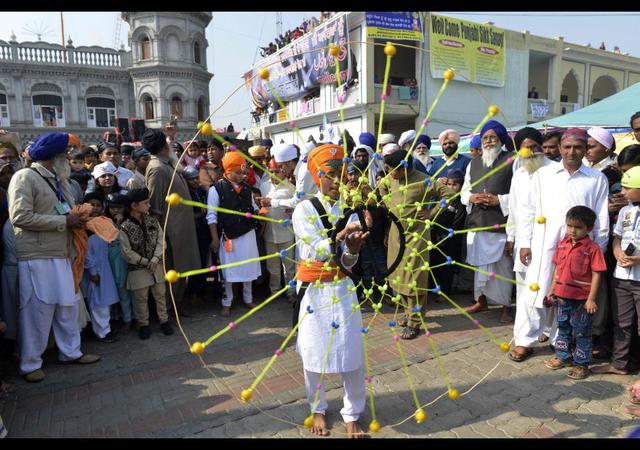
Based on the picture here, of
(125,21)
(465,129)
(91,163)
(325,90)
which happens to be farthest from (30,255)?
(125,21)

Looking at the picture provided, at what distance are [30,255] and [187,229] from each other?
1.80m

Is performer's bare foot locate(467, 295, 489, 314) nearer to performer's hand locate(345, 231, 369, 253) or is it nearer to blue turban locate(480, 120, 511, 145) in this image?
blue turban locate(480, 120, 511, 145)

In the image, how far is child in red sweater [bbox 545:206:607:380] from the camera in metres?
3.75

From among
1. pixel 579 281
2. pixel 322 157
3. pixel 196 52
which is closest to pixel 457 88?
pixel 579 281

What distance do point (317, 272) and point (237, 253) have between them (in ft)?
9.50

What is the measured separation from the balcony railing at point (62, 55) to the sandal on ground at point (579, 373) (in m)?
35.2

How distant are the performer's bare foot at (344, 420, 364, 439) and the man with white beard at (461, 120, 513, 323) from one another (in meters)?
2.96

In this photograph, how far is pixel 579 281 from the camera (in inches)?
150

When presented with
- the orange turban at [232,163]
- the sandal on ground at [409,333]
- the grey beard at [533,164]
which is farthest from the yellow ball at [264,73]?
the sandal on ground at [409,333]

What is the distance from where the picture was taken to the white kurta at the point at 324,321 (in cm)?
295

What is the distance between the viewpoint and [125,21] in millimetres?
32438

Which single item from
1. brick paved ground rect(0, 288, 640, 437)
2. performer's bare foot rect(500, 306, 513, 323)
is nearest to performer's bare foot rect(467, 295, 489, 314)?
performer's bare foot rect(500, 306, 513, 323)

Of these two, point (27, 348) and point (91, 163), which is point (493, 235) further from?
point (91, 163)
